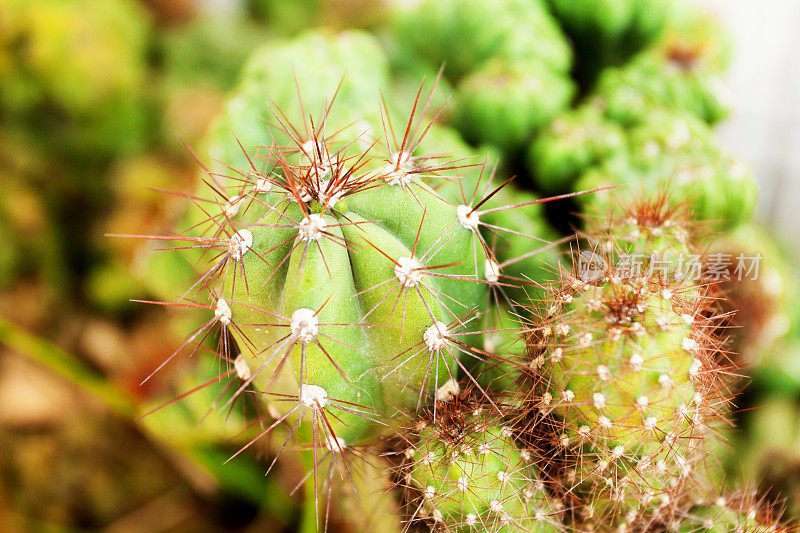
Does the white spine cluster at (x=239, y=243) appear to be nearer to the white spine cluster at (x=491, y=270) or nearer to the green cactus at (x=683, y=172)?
the white spine cluster at (x=491, y=270)

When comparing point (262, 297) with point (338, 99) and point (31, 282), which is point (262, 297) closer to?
point (338, 99)

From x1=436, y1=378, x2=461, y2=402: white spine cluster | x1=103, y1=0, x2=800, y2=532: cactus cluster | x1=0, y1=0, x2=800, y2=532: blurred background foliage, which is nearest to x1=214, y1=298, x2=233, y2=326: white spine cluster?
x1=103, y1=0, x2=800, y2=532: cactus cluster

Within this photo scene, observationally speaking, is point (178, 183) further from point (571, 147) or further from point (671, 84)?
point (671, 84)

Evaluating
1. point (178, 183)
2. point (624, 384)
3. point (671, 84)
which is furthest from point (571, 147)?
point (178, 183)

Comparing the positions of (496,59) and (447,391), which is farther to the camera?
(496,59)

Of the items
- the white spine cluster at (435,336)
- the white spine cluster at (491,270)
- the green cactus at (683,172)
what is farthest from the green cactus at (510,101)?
the white spine cluster at (435,336)

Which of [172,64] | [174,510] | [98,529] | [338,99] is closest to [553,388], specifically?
[338,99]
